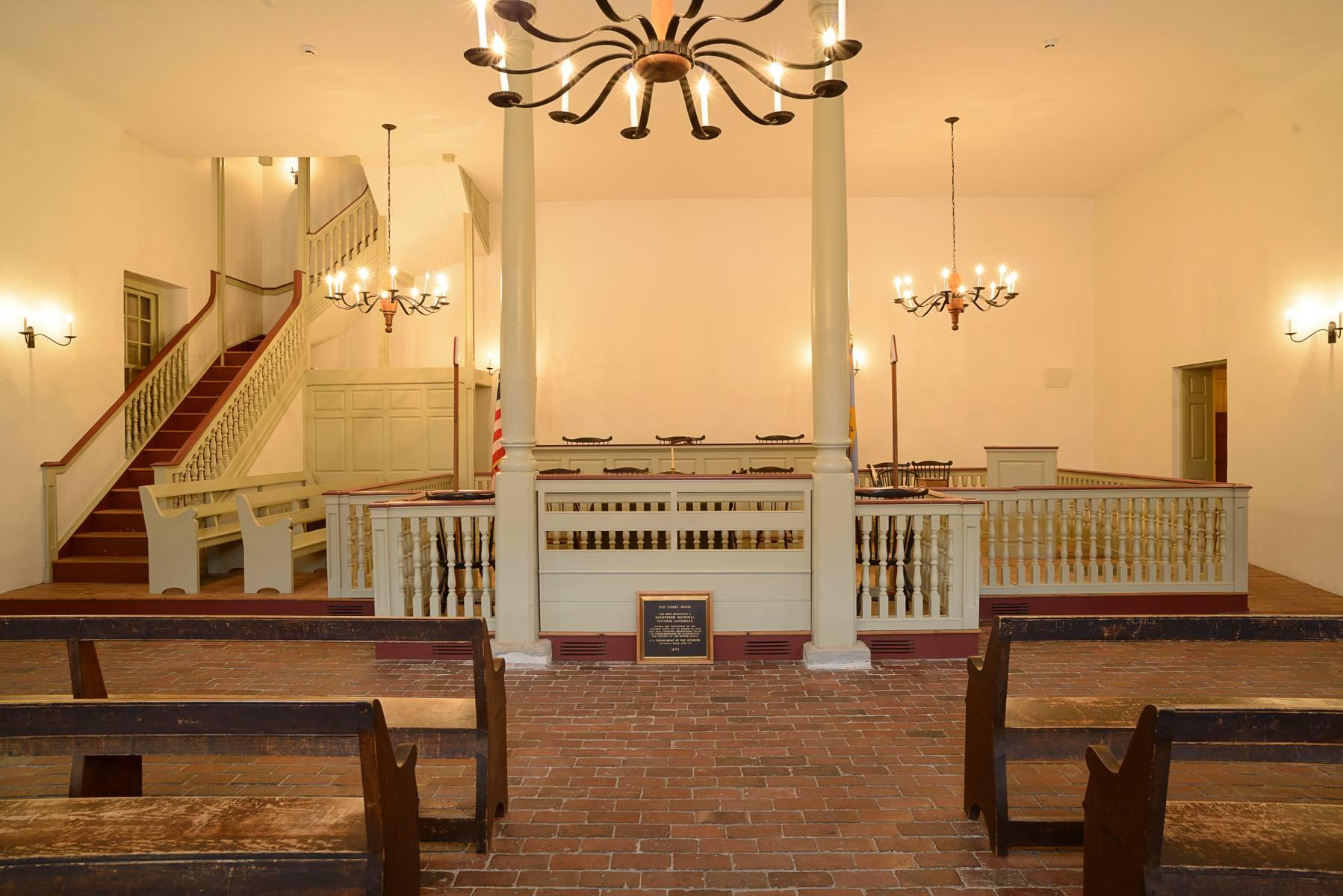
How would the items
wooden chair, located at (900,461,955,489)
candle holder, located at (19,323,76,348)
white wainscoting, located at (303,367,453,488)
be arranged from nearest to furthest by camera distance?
1. candle holder, located at (19,323,76,348)
2. white wainscoting, located at (303,367,453,488)
3. wooden chair, located at (900,461,955,489)

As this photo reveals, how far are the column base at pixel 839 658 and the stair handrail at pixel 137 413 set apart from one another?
7859 mm

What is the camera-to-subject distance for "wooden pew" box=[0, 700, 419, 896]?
1.73 meters

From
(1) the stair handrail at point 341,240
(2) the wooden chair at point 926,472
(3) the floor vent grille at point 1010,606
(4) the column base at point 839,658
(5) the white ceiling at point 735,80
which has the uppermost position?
(5) the white ceiling at point 735,80

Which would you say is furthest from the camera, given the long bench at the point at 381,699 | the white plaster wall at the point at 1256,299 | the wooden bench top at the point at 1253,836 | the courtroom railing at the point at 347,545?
the white plaster wall at the point at 1256,299

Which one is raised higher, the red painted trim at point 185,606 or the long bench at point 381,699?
the long bench at point 381,699

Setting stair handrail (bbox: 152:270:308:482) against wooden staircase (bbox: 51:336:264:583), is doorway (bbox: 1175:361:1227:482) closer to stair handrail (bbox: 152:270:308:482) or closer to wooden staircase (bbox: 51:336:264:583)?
stair handrail (bbox: 152:270:308:482)

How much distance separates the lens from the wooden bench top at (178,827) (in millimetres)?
1831

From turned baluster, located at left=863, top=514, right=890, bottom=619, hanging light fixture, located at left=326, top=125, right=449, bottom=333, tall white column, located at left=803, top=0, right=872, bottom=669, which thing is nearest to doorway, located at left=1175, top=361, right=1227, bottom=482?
turned baluster, located at left=863, top=514, right=890, bottom=619

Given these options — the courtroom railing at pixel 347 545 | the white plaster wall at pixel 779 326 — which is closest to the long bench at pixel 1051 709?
the courtroom railing at pixel 347 545

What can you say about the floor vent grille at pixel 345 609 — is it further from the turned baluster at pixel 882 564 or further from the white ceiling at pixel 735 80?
the white ceiling at pixel 735 80

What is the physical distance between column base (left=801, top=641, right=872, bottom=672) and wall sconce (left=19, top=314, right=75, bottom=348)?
8242 mm

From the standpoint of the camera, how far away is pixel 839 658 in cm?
472

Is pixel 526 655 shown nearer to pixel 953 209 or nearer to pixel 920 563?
pixel 920 563

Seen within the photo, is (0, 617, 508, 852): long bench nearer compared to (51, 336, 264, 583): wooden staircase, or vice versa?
(0, 617, 508, 852): long bench
